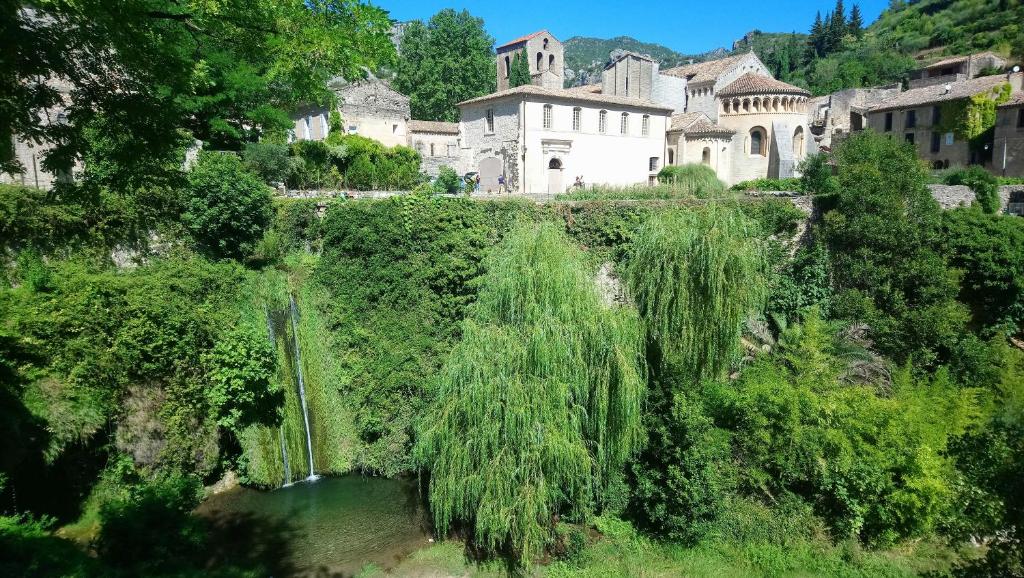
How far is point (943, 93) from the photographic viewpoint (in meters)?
30.2

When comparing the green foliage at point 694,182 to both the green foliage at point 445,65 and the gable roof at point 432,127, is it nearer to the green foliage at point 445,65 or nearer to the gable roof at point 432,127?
the gable roof at point 432,127

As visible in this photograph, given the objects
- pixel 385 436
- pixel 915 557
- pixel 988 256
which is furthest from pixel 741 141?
pixel 385 436

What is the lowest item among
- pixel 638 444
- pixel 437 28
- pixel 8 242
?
pixel 638 444

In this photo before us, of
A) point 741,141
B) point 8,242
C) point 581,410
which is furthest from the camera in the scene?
point 741,141

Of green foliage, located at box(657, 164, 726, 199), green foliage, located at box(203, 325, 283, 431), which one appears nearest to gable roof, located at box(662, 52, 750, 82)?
green foliage, located at box(657, 164, 726, 199)

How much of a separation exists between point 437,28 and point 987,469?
47902 mm

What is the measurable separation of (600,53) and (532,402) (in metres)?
157

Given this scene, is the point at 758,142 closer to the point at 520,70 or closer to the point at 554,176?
the point at 554,176

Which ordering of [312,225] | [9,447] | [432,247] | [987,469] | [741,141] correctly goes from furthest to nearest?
[741,141]
[312,225]
[432,247]
[9,447]
[987,469]

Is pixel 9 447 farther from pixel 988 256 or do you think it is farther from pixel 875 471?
pixel 988 256

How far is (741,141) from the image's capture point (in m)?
30.9

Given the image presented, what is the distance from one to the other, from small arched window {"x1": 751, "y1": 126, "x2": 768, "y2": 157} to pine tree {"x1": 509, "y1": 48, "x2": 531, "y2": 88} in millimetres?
17670

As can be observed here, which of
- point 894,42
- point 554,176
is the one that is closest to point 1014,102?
point 554,176

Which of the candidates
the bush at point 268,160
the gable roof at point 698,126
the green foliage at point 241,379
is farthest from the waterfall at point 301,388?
the gable roof at point 698,126
